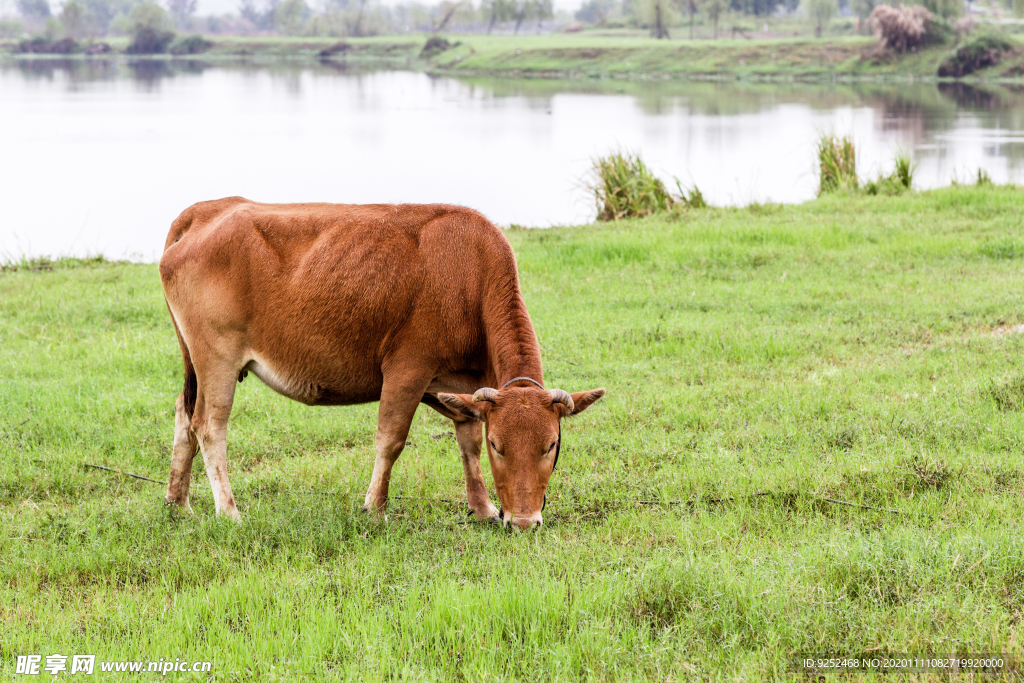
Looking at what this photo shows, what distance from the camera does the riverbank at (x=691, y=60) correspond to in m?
65.2

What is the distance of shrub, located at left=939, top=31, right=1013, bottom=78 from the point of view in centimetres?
6016

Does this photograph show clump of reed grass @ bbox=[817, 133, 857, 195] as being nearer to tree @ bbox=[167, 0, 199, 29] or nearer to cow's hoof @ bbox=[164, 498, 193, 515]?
cow's hoof @ bbox=[164, 498, 193, 515]

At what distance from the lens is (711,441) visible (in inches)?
248

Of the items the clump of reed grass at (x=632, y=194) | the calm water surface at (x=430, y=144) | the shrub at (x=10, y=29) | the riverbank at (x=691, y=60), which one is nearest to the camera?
the clump of reed grass at (x=632, y=194)

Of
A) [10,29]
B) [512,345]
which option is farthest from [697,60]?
[10,29]

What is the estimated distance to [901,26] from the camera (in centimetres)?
6469

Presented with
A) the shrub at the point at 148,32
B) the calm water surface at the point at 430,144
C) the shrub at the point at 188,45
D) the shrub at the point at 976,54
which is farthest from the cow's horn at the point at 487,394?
the shrub at the point at 188,45

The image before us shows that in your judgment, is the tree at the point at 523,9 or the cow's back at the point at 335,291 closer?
the cow's back at the point at 335,291

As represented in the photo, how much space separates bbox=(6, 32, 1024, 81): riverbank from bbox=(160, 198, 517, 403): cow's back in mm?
63424

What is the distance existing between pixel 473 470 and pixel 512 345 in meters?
0.91

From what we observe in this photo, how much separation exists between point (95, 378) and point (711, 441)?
507cm

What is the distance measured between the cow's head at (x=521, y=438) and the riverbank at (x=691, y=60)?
63.9 metres

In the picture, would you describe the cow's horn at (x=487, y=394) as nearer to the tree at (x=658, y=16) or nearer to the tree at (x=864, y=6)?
the tree at (x=658, y=16)

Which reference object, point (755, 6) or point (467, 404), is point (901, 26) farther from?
point (467, 404)
